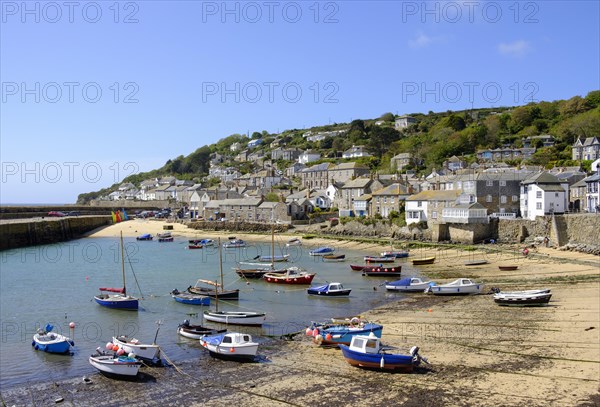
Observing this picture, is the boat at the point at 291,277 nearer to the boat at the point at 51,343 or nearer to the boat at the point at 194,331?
the boat at the point at 194,331

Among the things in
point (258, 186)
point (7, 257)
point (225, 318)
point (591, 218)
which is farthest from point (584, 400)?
point (258, 186)

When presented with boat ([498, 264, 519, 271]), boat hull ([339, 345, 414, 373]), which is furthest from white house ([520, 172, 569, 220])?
boat hull ([339, 345, 414, 373])

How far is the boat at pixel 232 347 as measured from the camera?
21.0 m

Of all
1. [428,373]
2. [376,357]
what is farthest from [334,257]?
[428,373]

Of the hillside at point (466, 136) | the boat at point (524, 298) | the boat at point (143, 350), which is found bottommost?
the boat at point (143, 350)

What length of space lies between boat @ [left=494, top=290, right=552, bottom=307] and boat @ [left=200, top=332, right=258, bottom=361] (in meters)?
14.2

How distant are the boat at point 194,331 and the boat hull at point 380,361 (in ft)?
22.6

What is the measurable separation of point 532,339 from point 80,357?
18344 millimetres

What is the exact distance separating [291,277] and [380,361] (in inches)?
777

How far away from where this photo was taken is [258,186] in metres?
109

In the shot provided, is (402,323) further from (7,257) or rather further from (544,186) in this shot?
(7,257)

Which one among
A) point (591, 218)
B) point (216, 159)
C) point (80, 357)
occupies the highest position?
point (216, 159)

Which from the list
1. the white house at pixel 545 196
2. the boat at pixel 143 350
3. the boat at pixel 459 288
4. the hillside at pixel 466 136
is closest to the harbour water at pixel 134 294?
the boat at pixel 143 350

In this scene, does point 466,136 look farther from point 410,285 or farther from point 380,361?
point 380,361
